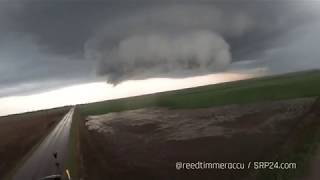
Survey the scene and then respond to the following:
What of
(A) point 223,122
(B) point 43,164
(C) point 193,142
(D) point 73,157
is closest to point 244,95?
(A) point 223,122

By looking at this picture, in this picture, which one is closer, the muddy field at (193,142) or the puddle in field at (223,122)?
the muddy field at (193,142)

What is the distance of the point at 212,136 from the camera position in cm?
4284

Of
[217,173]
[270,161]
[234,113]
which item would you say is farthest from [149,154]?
[234,113]

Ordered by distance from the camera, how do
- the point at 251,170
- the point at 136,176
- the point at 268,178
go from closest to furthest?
the point at 268,178 → the point at 251,170 → the point at 136,176

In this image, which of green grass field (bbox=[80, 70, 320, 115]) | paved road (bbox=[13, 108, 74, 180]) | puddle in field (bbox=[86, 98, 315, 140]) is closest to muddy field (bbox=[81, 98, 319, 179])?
puddle in field (bbox=[86, 98, 315, 140])

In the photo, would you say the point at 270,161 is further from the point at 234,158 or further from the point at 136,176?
the point at 136,176

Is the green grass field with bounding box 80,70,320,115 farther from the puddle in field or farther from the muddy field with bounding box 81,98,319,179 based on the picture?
the muddy field with bounding box 81,98,319,179

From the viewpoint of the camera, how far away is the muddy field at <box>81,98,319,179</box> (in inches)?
1344

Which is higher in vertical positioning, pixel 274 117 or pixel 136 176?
pixel 274 117

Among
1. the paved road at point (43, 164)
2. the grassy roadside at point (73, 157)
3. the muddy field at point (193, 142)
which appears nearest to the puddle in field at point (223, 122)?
the muddy field at point (193, 142)

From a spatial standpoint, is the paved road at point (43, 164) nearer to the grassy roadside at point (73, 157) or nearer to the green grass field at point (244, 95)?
the grassy roadside at point (73, 157)

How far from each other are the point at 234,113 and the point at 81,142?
1901 centimetres

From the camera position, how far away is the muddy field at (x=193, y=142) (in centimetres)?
3412

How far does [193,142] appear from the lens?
41.5 m
